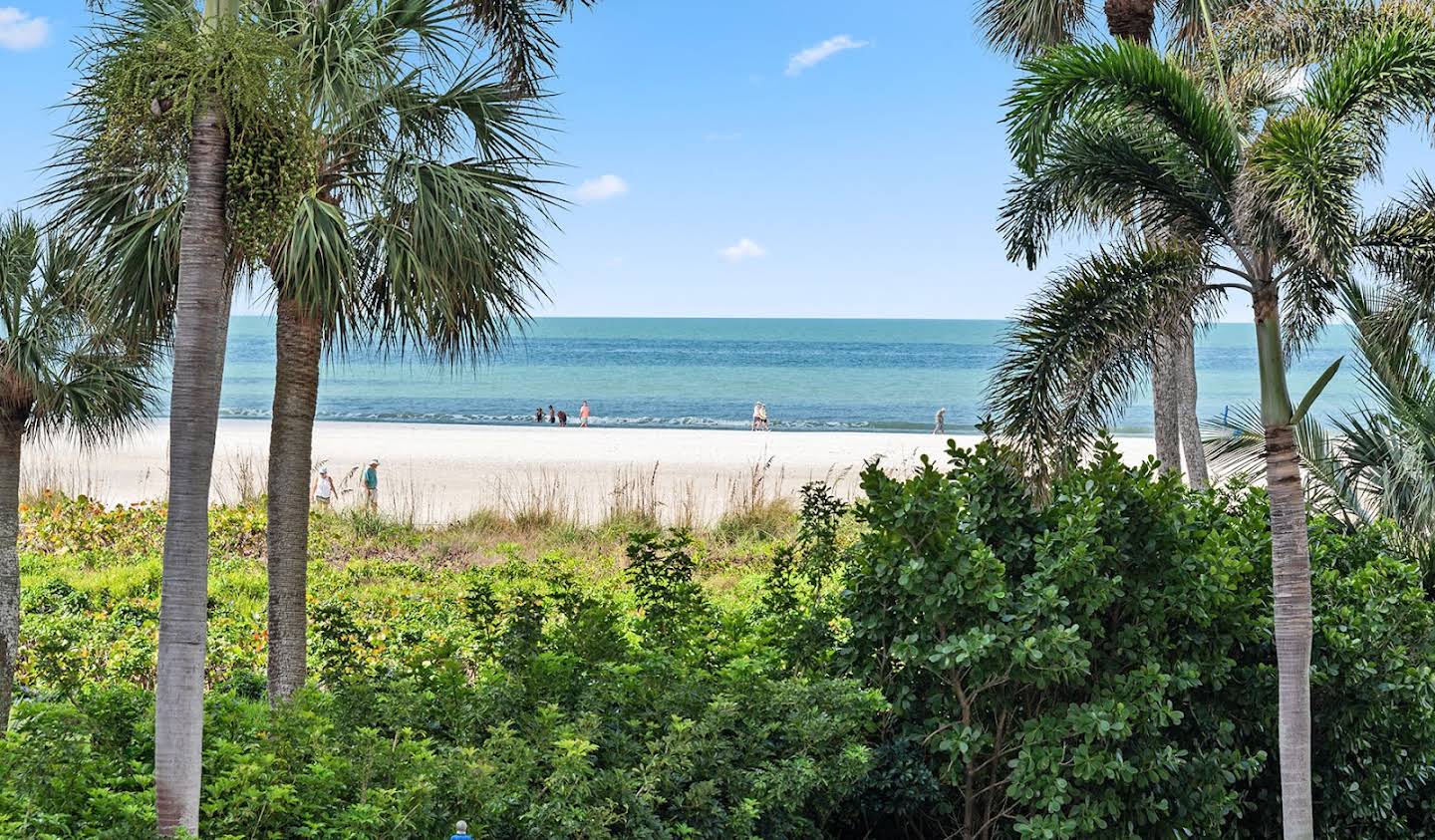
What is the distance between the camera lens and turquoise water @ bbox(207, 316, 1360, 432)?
49531mm

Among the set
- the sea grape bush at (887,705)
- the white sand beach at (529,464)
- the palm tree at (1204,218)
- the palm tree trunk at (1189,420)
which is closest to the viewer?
the sea grape bush at (887,705)

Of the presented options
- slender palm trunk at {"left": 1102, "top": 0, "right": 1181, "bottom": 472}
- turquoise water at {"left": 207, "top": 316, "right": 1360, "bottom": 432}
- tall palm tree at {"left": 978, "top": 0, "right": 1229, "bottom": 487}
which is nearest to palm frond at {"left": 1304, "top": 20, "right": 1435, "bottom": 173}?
tall palm tree at {"left": 978, "top": 0, "right": 1229, "bottom": 487}

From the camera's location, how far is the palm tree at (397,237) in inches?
243

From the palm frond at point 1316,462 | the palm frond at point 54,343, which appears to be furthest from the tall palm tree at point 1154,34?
the palm frond at point 54,343

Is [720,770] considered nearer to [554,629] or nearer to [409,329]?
[554,629]

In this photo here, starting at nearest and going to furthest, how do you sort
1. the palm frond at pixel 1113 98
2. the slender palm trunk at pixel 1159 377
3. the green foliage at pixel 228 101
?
the green foliage at pixel 228 101 < the palm frond at pixel 1113 98 < the slender palm trunk at pixel 1159 377

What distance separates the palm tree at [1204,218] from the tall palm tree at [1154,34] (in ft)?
12.1

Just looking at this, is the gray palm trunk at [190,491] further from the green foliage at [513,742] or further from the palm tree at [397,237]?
the palm tree at [397,237]

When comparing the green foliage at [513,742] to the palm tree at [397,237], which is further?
the palm tree at [397,237]

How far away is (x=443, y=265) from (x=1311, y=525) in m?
6.18

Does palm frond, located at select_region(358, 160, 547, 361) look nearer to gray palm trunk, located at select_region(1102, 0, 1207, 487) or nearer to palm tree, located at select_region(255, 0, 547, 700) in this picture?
palm tree, located at select_region(255, 0, 547, 700)

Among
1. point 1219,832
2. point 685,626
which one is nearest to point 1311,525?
point 1219,832

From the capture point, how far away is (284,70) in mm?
4000

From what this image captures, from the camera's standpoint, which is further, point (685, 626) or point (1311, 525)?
point (1311, 525)
